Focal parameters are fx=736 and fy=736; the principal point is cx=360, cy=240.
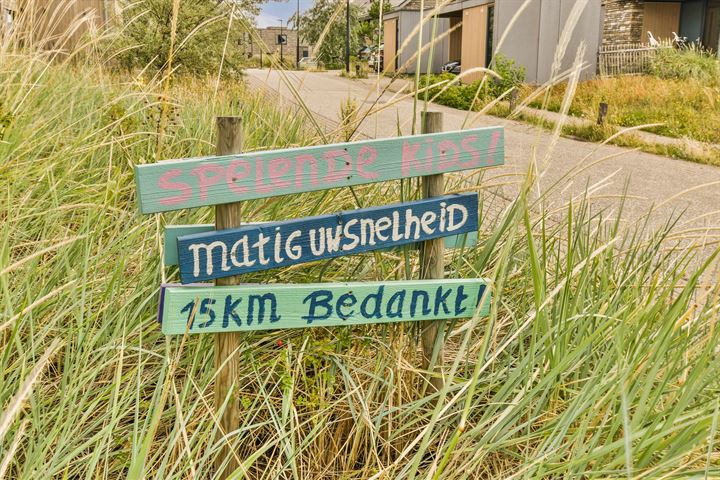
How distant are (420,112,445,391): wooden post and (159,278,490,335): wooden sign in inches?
3.7

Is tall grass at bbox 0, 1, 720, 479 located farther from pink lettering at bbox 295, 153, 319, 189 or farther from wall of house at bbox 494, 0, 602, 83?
wall of house at bbox 494, 0, 602, 83

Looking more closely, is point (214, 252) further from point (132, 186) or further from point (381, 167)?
point (132, 186)

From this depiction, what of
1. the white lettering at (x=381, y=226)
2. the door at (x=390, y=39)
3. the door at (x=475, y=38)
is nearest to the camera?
the white lettering at (x=381, y=226)

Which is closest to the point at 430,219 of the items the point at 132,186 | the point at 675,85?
the point at 132,186

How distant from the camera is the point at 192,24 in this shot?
25.4ft

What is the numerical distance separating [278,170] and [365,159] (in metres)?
0.24

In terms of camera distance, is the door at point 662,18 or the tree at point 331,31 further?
the door at point 662,18

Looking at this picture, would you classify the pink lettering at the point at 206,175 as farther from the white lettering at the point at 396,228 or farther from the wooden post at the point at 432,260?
the wooden post at the point at 432,260

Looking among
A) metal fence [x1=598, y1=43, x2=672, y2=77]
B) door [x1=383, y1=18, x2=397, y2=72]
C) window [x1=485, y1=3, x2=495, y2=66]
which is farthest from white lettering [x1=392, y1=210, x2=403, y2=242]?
door [x1=383, y1=18, x2=397, y2=72]

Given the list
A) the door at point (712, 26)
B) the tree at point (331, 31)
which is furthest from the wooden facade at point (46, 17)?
the door at point (712, 26)

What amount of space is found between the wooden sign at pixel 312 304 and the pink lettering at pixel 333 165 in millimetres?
267

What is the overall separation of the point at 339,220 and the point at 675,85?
13.3 metres

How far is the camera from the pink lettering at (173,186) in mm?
1659

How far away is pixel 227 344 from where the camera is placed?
1802mm
